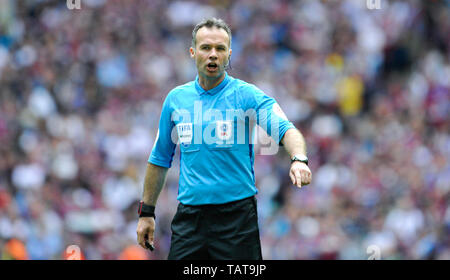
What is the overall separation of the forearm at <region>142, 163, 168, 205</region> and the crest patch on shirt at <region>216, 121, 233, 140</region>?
2.00 feet

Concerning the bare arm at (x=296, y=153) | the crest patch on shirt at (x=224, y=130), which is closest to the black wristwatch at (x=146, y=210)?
the crest patch on shirt at (x=224, y=130)

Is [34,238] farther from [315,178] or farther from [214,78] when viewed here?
[214,78]

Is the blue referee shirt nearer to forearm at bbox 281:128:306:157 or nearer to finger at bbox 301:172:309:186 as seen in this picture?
forearm at bbox 281:128:306:157

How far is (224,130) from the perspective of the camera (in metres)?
5.10

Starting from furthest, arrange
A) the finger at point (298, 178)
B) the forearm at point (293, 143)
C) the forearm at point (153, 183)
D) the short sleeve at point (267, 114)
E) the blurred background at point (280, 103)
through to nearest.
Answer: the blurred background at point (280, 103) → the forearm at point (153, 183) → the short sleeve at point (267, 114) → the forearm at point (293, 143) → the finger at point (298, 178)

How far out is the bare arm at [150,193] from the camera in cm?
545

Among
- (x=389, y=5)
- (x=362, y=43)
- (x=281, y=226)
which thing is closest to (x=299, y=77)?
(x=362, y=43)

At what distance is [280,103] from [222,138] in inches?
263

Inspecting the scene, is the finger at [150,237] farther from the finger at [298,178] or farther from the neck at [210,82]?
the finger at [298,178]

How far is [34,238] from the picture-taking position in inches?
420

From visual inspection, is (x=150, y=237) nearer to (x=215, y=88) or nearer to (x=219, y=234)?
(x=219, y=234)

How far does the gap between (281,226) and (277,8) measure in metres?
4.38

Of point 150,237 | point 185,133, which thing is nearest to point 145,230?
point 150,237
